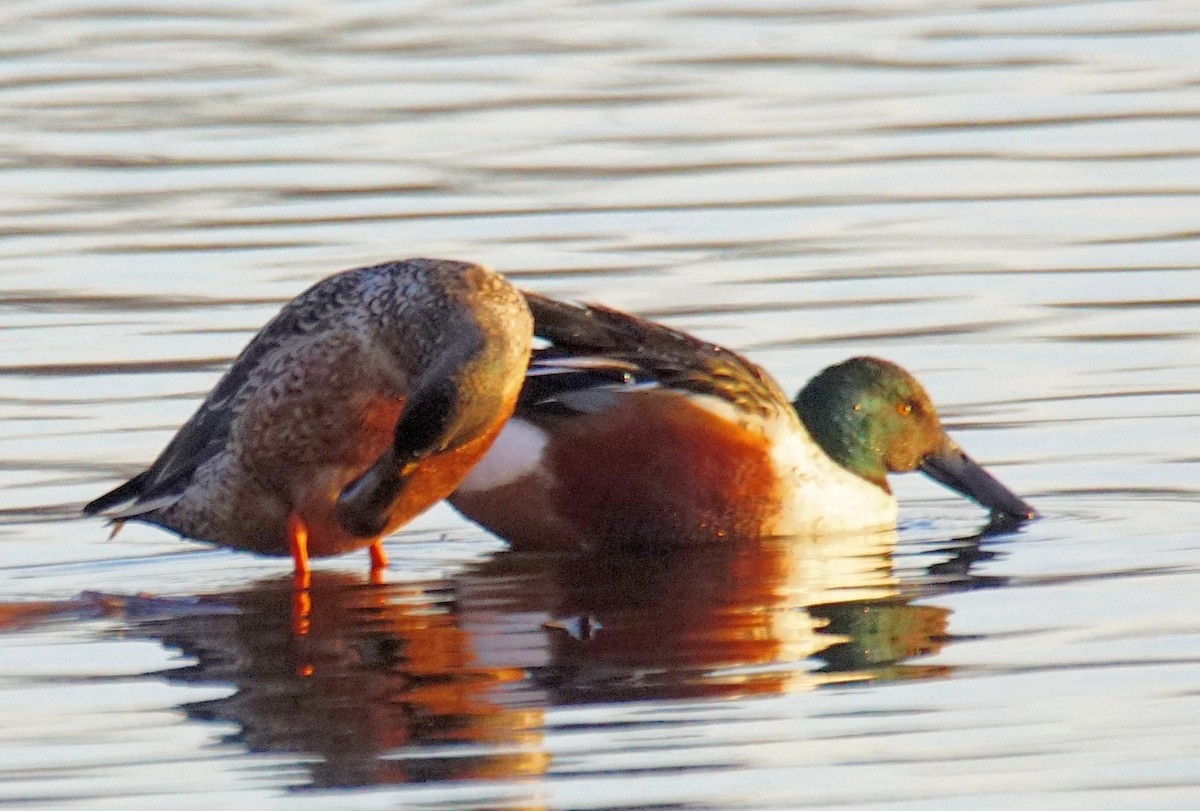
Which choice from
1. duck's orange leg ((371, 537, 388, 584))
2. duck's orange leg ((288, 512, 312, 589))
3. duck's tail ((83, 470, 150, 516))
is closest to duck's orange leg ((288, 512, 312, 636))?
duck's orange leg ((288, 512, 312, 589))

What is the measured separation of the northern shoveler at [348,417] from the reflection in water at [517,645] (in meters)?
0.23

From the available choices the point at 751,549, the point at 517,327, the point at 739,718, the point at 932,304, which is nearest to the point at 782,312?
the point at 932,304

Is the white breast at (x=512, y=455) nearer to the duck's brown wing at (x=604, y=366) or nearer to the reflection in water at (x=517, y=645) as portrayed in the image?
the duck's brown wing at (x=604, y=366)

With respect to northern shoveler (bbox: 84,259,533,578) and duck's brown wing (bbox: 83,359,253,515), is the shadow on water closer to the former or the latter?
northern shoveler (bbox: 84,259,533,578)

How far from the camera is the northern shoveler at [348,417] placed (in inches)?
253

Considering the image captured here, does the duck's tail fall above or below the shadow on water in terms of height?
above

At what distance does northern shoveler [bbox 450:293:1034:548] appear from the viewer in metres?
7.63

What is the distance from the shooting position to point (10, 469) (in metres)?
8.29

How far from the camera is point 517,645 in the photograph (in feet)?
21.3

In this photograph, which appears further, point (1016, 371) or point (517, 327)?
point (1016, 371)

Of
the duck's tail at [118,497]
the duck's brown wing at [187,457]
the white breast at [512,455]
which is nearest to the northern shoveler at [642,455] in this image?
the white breast at [512,455]

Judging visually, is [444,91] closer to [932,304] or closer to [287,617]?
[932,304]

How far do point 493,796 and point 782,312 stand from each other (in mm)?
4982

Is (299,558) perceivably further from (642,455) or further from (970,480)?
(970,480)
